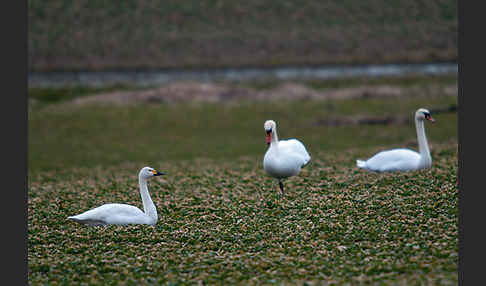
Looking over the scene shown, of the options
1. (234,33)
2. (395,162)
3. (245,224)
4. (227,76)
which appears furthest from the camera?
(234,33)

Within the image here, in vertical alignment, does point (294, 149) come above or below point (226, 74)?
below

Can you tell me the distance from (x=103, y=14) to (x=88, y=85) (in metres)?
19.7

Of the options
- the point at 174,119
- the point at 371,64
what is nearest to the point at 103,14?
the point at 371,64

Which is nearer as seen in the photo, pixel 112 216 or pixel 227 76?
pixel 112 216

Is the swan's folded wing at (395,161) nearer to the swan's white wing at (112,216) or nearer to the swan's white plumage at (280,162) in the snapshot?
the swan's white plumage at (280,162)

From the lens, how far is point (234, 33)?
193 feet

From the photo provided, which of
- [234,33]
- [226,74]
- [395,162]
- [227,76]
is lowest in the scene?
[395,162]

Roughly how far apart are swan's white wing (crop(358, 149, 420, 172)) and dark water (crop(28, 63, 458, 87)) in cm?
3346

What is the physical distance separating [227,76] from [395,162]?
3673cm

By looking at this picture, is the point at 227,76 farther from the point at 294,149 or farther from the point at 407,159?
the point at 407,159

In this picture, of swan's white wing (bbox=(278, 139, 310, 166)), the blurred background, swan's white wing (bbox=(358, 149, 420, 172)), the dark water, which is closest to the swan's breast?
swan's white wing (bbox=(278, 139, 310, 166))

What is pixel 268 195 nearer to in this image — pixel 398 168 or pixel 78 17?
pixel 398 168

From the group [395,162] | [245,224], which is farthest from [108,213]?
[395,162]

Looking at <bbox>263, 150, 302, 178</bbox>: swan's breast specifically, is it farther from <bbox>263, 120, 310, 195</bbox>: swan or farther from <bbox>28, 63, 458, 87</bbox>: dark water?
<bbox>28, 63, 458, 87</bbox>: dark water
